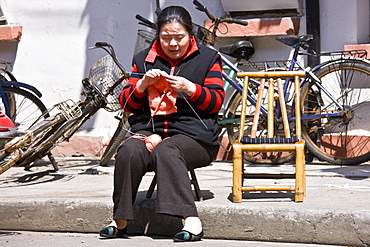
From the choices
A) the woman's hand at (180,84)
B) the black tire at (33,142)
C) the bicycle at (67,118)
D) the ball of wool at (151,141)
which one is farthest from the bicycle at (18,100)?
the woman's hand at (180,84)

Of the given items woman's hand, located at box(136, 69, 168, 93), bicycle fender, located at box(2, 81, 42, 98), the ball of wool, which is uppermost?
woman's hand, located at box(136, 69, 168, 93)

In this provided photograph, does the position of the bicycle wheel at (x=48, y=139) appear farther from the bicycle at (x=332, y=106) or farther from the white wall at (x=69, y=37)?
the bicycle at (x=332, y=106)

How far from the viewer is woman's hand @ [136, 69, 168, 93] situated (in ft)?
13.2

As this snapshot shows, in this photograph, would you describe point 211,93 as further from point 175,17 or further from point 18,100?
point 18,100

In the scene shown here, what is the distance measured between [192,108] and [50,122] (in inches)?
78.6

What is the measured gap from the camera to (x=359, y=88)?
6.55m

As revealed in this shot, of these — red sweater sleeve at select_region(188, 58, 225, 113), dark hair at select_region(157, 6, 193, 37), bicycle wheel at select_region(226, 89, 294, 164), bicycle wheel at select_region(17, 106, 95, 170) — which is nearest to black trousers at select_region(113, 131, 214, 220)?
red sweater sleeve at select_region(188, 58, 225, 113)

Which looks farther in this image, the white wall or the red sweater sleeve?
the white wall

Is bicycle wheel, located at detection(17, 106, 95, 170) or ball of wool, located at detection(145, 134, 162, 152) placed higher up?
ball of wool, located at detection(145, 134, 162, 152)

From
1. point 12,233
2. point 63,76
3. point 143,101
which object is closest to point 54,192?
point 12,233

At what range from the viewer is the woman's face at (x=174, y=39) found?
4.16 m

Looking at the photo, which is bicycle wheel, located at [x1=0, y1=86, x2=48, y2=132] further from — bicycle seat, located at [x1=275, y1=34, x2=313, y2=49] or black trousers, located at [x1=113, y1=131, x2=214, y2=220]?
black trousers, located at [x1=113, y1=131, x2=214, y2=220]

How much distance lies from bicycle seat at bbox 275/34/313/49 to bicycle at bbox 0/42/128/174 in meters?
1.46

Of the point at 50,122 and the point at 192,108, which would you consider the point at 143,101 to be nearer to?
the point at 192,108
